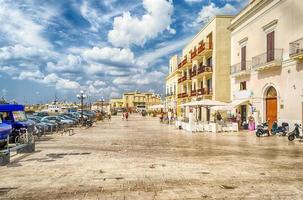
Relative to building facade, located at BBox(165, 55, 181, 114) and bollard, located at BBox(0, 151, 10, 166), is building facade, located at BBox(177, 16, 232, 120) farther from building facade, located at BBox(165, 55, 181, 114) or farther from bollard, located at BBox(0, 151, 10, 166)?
bollard, located at BBox(0, 151, 10, 166)

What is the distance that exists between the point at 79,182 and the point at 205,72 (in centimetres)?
3232

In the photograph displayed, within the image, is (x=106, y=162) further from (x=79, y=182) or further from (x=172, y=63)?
(x=172, y=63)

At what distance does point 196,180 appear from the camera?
326 inches

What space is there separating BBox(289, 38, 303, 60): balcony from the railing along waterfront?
147 centimetres

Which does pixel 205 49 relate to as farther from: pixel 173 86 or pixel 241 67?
pixel 173 86

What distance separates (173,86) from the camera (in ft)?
224

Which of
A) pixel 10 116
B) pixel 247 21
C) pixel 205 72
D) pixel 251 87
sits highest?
pixel 247 21

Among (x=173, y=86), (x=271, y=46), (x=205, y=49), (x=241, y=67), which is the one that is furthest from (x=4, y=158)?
(x=173, y=86)

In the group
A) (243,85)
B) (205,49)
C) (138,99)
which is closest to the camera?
(243,85)

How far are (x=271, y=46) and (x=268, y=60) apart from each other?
106cm

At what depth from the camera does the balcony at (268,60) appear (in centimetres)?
2181

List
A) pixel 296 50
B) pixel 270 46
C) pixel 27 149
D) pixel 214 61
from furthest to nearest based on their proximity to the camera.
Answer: pixel 214 61 → pixel 270 46 → pixel 296 50 → pixel 27 149

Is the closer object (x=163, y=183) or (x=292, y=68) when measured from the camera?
(x=163, y=183)

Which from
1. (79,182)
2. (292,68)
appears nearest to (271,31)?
(292,68)
